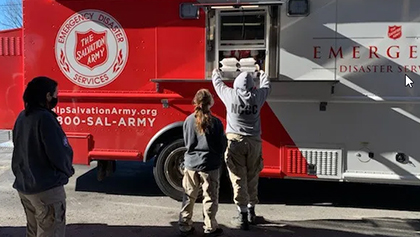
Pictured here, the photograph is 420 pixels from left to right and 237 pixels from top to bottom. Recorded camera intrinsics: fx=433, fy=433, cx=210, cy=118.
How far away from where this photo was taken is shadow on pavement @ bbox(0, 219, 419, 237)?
4.65m

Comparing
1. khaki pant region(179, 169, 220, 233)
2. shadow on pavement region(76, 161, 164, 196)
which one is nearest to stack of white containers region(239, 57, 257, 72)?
khaki pant region(179, 169, 220, 233)

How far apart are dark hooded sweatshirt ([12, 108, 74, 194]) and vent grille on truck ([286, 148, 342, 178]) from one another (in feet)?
10.4

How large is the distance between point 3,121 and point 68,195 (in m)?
1.41

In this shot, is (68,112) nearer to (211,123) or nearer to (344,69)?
(211,123)

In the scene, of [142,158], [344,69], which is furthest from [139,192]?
[344,69]

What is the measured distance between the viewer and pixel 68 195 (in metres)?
6.11

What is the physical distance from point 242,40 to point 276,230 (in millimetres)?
2376

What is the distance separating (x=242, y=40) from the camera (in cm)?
553

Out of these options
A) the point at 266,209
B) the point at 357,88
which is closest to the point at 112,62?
the point at 266,209

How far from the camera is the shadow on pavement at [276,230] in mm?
4652

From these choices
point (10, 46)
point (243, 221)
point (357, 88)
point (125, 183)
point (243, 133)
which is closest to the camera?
point (243, 133)

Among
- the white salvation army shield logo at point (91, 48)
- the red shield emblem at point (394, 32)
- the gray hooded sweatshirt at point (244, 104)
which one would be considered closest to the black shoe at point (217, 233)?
the gray hooded sweatshirt at point (244, 104)

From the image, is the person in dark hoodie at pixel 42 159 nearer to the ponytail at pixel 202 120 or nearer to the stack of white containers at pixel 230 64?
the ponytail at pixel 202 120

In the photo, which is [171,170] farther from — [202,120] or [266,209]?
[202,120]
